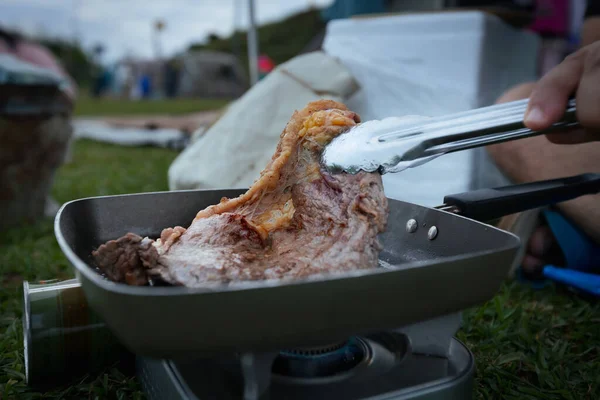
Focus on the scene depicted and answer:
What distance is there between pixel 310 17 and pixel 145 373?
3657 cm

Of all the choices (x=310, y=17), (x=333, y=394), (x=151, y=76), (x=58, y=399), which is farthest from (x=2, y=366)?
(x=310, y=17)

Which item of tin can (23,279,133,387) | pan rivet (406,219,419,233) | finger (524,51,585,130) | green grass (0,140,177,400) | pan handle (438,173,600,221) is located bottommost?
green grass (0,140,177,400)

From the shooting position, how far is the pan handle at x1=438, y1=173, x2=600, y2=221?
153 cm

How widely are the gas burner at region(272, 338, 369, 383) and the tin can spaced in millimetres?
573

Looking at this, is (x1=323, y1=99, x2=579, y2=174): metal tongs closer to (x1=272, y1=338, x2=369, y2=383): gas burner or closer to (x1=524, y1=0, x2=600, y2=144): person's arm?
(x1=524, y1=0, x2=600, y2=144): person's arm

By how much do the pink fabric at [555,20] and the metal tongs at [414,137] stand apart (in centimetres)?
480

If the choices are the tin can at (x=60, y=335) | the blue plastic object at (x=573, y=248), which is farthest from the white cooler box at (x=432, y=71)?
the tin can at (x=60, y=335)

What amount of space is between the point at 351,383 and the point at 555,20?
570cm

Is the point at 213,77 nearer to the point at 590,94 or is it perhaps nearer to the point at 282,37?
the point at 282,37

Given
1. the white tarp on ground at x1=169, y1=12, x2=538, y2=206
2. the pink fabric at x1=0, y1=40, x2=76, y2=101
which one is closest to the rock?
the white tarp on ground at x1=169, y1=12, x2=538, y2=206

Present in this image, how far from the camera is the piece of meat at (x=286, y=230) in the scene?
1.11m

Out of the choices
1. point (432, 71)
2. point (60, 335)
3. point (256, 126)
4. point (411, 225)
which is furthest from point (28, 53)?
point (411, 225)

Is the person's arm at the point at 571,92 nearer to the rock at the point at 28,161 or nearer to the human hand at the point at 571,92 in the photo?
the human hand at the point at 571,92

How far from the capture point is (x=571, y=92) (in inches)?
53.7
